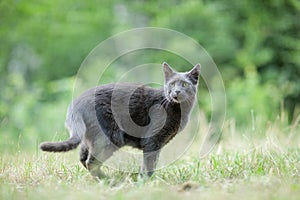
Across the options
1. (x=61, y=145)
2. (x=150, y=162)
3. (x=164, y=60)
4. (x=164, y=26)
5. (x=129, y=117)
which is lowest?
(x=150, y=162)

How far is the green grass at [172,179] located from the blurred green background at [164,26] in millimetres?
5816

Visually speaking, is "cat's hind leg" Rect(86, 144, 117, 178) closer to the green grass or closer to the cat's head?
the green grass

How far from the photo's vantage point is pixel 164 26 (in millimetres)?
11695

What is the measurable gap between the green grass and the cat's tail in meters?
0.29

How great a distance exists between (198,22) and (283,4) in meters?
2.67

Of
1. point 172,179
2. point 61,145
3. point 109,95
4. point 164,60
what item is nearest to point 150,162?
point 172,179

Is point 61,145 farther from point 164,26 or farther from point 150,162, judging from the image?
point 164,26

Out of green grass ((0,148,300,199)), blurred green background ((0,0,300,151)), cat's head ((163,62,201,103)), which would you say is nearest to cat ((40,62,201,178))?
cat's head ((163,62,201,103))

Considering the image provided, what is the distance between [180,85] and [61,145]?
57.9 inches

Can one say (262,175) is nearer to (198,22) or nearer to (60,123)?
(60,123)

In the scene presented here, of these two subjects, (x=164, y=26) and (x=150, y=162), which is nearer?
(x=150, y=162)

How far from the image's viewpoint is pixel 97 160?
4457 mm

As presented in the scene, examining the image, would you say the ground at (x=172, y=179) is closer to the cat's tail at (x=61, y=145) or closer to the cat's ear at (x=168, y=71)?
the cat's tail at (x=61, y=145)

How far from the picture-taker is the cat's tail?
3900mm
